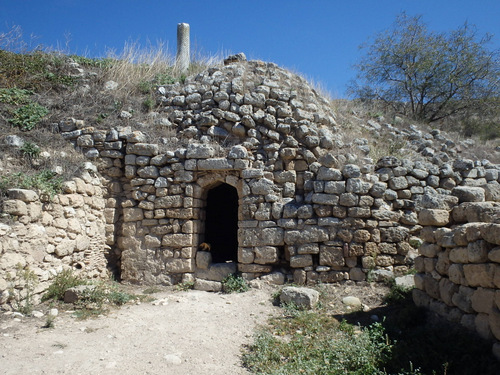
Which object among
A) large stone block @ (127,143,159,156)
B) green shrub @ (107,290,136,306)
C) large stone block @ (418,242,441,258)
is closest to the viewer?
large stone block @ (418,242,441,258)

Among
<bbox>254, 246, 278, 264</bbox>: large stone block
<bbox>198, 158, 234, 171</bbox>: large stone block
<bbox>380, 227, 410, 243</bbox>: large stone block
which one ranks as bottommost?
<bbox>254, 246, 278, 264</bbox>: large stone block

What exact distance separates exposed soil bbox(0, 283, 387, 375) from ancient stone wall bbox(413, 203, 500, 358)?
1350mm

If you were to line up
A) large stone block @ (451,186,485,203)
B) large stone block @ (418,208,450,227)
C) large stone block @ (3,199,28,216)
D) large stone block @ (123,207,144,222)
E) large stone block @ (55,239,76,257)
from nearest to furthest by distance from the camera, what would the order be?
large stone block @ (418,208,450,227) < large stone block @ (451,186,485,203) < large stone block @ (3,199,28,216) < large stone block @ (55,239,76,257) < large stone block @ (123,207,144,222)

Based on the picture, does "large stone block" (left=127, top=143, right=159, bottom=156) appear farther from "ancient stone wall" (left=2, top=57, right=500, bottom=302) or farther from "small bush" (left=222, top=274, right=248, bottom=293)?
"small bush" (left=222, top=274, right=248, bottom=293)

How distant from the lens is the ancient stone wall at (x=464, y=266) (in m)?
4.32

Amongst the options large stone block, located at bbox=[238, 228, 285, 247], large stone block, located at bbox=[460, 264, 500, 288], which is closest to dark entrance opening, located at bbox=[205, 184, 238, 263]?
large stone block, located at bbox=[238, 228, 285, 247]

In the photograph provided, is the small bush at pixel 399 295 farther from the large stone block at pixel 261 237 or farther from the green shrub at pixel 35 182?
the green shrub at pixel 35 182

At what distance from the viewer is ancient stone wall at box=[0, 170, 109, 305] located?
20.1 ft

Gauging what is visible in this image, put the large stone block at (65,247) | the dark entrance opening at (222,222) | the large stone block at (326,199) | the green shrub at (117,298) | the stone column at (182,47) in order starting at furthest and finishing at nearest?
1. the stone column at (182,47)
2. the dark entrance opening at (222,222)
3. the large stone block at (326,199)
4. the large stone block at (65,247)
5. the green shrub at (117,298)

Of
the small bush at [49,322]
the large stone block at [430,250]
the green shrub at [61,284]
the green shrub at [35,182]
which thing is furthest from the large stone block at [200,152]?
the large stone block at [430,250]

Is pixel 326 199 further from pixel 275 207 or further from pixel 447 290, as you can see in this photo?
pixel 447 290

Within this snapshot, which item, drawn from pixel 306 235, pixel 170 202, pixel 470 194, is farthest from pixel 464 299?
pixel 170 202

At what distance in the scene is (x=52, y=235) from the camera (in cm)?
693

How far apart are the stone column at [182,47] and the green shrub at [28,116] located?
4.07 m
